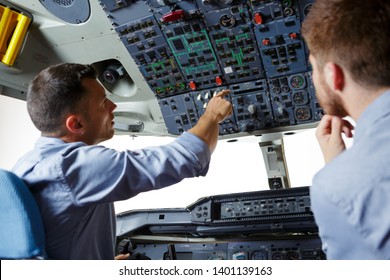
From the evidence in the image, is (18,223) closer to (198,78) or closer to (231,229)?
(198,78)

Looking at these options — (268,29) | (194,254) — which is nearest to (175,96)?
(268,29)

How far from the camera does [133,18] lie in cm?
312

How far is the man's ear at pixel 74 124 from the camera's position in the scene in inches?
79.5

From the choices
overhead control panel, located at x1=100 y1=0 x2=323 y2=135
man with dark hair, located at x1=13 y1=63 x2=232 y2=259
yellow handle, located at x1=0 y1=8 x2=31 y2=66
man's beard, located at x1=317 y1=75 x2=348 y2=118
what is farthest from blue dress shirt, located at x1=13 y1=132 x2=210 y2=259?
yellow handle, located at x1=0 y1=8 x2=31 y2=66

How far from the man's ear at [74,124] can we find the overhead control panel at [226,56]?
127 cm

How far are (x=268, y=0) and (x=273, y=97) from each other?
0.90 m

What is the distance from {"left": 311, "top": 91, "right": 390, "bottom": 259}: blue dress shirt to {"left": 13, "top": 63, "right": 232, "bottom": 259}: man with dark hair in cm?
83

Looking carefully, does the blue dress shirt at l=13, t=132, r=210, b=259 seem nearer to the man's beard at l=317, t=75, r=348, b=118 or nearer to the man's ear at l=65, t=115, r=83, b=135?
the man's ear at l=65, t=115, r=83, b=135

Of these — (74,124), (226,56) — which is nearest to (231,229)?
(226,56)

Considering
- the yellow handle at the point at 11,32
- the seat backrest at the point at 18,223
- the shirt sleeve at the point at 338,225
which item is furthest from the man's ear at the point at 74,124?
the yellow handle at the point at 11,32

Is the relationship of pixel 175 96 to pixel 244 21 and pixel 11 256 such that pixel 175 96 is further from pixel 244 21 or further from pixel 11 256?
pixel 11 256

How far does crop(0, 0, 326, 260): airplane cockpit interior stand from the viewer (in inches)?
121

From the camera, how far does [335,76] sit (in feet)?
4.21

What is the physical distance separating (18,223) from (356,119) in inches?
50.7
